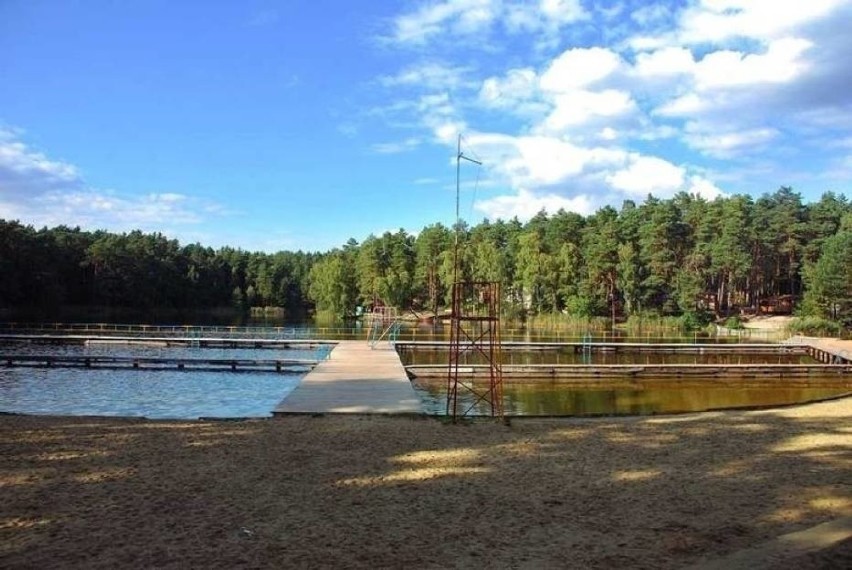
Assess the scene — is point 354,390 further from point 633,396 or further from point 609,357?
point 609,357

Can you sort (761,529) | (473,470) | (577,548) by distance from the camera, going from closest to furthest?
(577,548) → (761,529) → (473,470)

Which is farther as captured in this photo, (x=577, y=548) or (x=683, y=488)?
(x=683, y=488)

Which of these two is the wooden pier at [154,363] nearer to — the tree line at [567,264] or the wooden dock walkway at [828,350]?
the wooden dock walkway at [828,350]

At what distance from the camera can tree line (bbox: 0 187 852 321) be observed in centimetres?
6481

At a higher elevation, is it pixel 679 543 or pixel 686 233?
pixel 686 233

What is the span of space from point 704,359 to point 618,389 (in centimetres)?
1315

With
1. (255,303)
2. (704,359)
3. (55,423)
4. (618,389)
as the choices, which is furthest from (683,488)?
(255,303)

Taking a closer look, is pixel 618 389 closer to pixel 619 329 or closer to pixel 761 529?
pixel 761 529

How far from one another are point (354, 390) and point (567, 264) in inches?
2279

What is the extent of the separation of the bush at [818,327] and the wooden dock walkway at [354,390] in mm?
39015

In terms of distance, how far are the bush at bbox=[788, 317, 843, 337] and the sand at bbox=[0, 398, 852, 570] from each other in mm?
45060

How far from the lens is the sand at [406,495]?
5215 mm

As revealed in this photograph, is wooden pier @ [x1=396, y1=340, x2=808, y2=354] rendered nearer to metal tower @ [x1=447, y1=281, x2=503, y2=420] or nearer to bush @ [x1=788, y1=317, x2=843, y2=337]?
metal tower @ [x1=447, y1=281, x2=503, y2=420]

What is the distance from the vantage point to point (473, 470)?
8.33 metres
